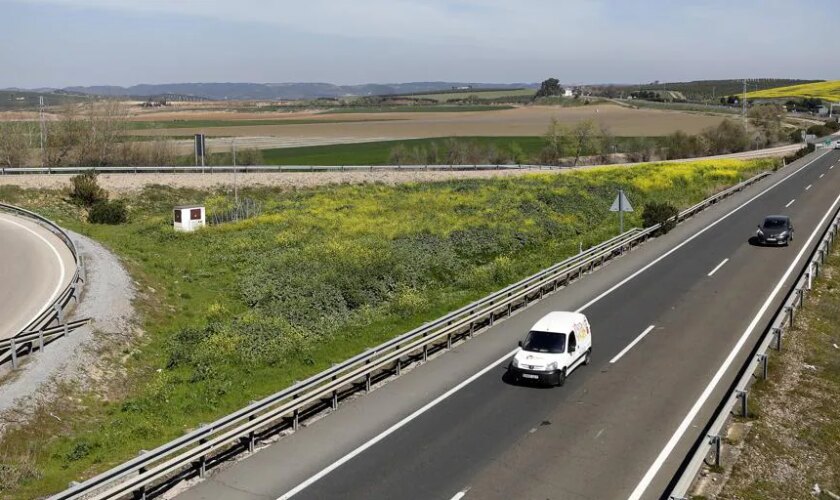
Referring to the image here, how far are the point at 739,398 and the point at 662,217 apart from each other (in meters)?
24.8

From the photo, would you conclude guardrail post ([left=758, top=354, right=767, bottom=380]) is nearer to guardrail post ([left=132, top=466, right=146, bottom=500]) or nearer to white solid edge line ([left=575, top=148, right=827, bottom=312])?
white solid edge line ([left=575, top=148, right=827, bottom=312])

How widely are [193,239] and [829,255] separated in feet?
111

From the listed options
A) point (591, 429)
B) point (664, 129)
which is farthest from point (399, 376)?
point (664, 129)

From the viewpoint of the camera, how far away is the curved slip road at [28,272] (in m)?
24.8

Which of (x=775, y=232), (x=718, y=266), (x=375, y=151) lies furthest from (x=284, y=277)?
(x=375, y=151)

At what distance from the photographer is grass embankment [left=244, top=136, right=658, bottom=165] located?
99.7 metres

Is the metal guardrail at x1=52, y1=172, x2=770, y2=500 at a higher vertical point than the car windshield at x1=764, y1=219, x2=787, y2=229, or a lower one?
lower

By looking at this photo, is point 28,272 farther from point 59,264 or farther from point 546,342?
point 546,342

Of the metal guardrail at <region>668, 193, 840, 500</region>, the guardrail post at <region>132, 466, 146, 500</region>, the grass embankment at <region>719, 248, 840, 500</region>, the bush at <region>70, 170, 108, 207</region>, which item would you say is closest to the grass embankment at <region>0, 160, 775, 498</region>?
the bush at <region>70, 170, 108, 207</region>

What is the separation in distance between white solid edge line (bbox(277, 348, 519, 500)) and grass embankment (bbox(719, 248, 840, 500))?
A: 21.4 feet

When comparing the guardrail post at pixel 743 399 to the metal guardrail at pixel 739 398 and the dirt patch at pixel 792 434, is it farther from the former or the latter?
the dirt patch at pixel 792 434

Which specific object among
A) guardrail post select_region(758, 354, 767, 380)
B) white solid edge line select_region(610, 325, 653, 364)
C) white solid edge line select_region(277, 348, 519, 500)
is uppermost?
guardrail post select_region(758, 354, 767, 380)

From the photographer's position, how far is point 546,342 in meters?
18.8

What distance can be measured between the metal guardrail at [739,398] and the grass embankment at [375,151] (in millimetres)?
75267
